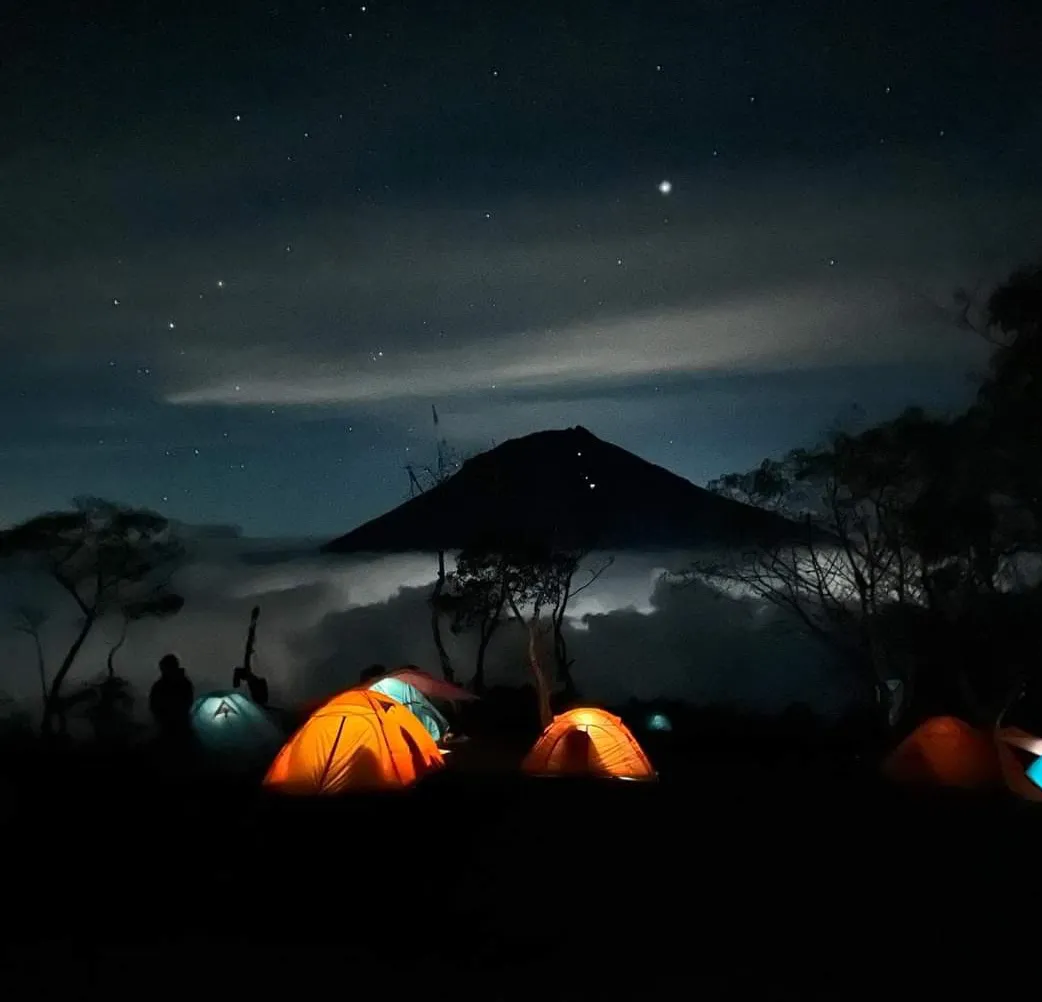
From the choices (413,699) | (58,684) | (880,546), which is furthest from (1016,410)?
(58,684)

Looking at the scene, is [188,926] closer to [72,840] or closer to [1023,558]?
[72,840]

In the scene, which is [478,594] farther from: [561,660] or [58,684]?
[58,684]

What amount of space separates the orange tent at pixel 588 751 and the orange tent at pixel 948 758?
3.52 meters

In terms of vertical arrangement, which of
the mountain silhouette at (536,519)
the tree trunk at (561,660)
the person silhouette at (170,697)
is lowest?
the tree trunk at (561,660)

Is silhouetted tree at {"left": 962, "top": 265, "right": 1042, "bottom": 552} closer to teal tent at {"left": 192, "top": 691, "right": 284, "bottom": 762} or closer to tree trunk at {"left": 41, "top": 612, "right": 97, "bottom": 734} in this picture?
teal tent at {"left": 192, "top": 691, "right": 284, "bottom": 762}

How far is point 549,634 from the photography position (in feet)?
99.6

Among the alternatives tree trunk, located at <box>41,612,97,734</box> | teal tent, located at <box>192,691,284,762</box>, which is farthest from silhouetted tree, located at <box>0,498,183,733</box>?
teal tent, located at <box>192,691,284,762</box>

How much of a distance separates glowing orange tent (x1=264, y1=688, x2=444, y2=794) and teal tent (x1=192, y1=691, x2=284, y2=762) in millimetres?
2451

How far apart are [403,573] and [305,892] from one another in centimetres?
2594

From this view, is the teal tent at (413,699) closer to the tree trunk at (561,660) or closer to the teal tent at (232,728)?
the teal tent at (232,728)

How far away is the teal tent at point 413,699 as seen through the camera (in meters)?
18.2

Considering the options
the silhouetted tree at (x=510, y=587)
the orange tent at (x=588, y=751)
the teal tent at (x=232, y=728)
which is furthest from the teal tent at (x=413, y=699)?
the silhouetted tree at (x=510, y=587)

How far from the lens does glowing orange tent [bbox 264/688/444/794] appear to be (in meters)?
13.0

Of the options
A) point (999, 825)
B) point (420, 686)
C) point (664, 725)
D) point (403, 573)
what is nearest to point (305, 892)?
point (999, 825)
